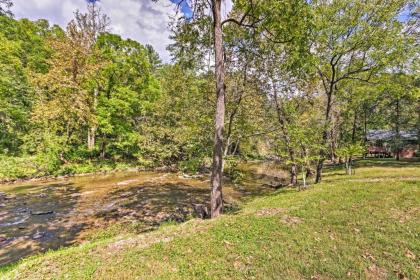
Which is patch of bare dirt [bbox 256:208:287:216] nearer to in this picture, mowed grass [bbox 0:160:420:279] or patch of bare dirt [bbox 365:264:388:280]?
mowed grass [bbox 0:160:420:279]

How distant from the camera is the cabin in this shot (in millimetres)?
23078

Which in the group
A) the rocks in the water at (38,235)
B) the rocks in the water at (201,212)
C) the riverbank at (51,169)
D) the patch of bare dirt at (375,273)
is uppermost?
the riverbank at (51,169)

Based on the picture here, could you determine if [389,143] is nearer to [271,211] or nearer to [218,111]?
[271,211]

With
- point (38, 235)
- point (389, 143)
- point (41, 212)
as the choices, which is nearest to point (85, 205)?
point (41, 212)

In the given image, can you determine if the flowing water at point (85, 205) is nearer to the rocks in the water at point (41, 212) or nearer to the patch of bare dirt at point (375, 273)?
the rocks in the water at point (41, 212)

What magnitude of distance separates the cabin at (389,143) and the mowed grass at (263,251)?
21.4 metres

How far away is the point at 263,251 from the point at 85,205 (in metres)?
8.96

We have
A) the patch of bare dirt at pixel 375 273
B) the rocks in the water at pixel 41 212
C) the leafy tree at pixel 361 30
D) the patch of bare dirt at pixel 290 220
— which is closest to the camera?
the patch of bare dirt at pixel 375 273

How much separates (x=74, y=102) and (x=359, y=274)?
64.2 ft

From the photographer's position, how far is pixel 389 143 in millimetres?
23734

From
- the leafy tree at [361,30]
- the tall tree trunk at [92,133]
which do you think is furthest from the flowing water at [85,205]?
the leafy tree at [361,30]

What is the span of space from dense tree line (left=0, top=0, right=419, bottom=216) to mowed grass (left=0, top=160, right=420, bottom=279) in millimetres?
1855

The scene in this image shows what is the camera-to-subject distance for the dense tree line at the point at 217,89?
27.3 ft

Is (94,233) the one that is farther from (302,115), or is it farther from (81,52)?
(81,52)
